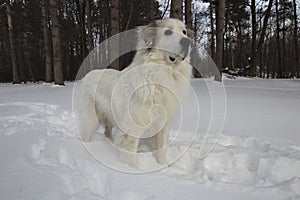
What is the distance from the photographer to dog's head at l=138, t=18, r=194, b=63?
283cm

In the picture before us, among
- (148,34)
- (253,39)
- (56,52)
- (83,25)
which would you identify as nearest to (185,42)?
(148,34)

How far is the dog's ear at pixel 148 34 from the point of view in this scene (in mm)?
2916

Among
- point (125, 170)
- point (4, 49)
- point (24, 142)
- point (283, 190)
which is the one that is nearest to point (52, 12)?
point (24, 142)

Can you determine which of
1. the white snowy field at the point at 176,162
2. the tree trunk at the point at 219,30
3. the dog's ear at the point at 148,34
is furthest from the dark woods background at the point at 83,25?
the dog's ear at the point at 148,34

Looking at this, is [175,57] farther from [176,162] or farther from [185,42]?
[176,162]

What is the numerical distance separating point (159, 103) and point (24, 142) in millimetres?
1630

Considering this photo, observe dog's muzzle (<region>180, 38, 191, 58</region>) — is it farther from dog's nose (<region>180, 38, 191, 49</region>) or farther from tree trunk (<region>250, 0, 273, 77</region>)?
tree trunk (<region>250, 0, 273, 77</region>)

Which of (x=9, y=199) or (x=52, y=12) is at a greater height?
(x=52, y=12)

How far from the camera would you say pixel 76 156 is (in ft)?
8.82

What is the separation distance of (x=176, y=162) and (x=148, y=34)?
4.94 feet

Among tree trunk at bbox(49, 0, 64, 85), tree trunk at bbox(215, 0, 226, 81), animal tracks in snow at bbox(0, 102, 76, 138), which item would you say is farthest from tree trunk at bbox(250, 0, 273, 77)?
animal tracks in snow at bbox(0, 102, 76, 138)

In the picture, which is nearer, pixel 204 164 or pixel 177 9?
pixel 204 164

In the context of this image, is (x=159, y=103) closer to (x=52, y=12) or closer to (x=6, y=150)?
(x=6, y=150)

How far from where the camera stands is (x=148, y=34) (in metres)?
2.96
